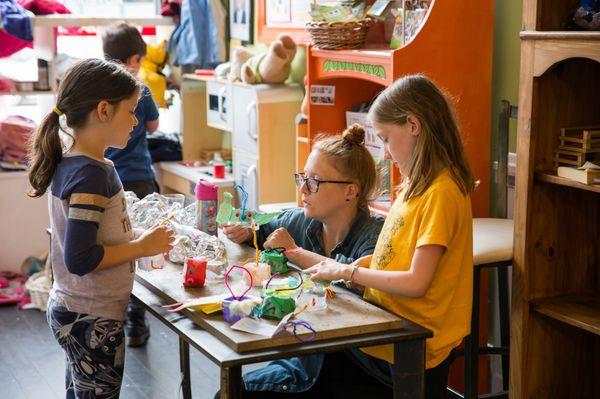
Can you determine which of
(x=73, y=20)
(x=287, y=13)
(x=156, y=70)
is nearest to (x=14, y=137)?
(x=73, y=20)

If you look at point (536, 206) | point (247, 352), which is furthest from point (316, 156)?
point (247, 352)

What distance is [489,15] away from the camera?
119 inches

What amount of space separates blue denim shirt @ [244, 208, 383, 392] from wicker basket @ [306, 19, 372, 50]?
865 mm

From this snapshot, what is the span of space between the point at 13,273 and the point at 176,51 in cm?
159

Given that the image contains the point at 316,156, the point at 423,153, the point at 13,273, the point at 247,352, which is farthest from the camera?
the point at 13,273

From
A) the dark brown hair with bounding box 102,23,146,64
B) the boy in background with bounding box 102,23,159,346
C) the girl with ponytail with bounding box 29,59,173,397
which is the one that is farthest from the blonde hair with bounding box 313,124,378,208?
the dark brown hair with bounding box 102,23,146,64

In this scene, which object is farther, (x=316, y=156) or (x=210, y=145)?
(x=210, y=145)

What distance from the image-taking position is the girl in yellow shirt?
1.97 metres

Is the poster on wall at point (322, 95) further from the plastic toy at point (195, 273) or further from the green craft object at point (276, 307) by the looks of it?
the green craft object at point (276, 307)

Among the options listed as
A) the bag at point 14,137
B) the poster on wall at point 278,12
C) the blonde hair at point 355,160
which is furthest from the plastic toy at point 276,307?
the bag at point 14,137

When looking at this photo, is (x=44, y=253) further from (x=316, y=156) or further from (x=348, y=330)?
(x=348, y=330)

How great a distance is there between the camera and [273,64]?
4.29 m

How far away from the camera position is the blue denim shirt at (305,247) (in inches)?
86.4

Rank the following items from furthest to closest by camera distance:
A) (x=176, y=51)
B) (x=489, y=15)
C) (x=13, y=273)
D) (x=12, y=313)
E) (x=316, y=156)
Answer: (x=176, y=51)
(x=13, y=273)
(x=12, y=313)
(x=489, y=15)
(x=316, y=156)
